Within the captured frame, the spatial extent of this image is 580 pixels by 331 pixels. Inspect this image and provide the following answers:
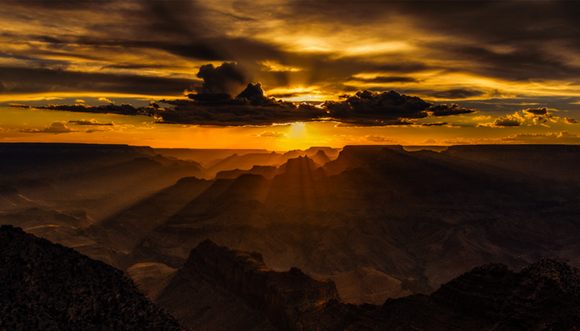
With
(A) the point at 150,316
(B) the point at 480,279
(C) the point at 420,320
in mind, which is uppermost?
(A) the point at 150,316

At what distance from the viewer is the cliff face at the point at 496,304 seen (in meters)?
34.7

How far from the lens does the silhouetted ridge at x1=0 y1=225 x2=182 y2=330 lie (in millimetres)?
21391

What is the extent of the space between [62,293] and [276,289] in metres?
52.0

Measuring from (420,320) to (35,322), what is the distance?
37047 millimetres

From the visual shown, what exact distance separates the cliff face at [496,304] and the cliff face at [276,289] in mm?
8774

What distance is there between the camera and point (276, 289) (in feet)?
236

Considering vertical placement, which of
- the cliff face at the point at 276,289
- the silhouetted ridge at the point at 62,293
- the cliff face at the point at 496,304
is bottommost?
the cliff face at the point at 276,289

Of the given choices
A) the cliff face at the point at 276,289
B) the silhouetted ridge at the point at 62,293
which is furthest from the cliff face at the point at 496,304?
the silhouetted ridge at the point at 62,293

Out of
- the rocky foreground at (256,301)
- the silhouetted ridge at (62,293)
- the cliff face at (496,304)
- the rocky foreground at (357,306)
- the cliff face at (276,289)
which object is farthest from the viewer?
the cliff face at (276,289)

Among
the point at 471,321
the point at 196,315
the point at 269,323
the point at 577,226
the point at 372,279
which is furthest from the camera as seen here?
the point at 577,226

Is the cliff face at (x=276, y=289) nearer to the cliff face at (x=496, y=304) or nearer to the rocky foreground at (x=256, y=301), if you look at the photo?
the rocky foreground at (x=256, y=301)

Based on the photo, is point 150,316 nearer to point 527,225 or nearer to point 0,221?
point 0,221

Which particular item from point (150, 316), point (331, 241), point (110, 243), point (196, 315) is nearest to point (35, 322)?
point (150, 316)

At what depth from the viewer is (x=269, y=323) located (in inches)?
2817
